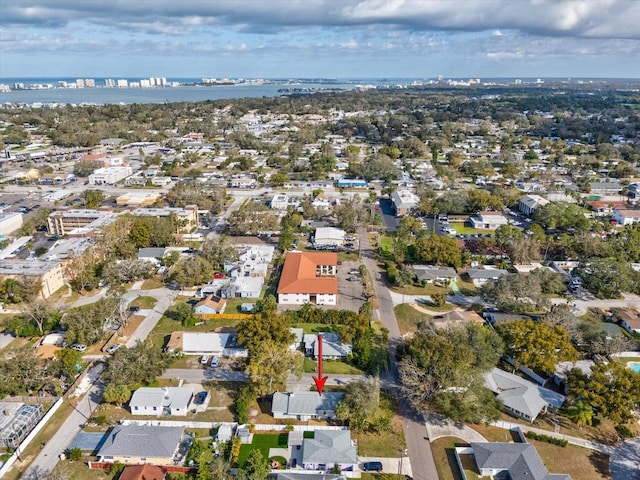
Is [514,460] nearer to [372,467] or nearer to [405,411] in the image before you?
[405,411]

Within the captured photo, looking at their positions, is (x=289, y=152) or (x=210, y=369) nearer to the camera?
(x=210, y=369)

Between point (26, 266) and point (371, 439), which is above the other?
point (26, 266)

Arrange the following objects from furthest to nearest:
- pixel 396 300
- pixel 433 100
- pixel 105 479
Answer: pixel 433 100 < pixel 396 300 < pixel 105 479

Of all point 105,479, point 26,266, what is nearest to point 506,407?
point 105,479

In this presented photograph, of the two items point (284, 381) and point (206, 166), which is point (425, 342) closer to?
point (284, 381)

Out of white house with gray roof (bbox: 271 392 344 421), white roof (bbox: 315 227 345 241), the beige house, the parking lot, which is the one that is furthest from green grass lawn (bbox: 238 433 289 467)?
white roof (bbox: 315 227 345 241)

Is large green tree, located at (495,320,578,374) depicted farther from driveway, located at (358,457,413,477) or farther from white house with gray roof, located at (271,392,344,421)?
white house with gray roof, located at (271,392,344,421)

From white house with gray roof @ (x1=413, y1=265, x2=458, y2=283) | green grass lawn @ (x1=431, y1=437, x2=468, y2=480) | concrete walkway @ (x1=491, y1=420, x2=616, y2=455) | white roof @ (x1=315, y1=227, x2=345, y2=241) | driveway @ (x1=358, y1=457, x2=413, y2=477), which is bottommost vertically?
concrete walkway @ (x1=491, y1=420, x2=616, y2=455)

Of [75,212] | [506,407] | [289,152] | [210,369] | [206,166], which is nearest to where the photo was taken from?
[506,407]
